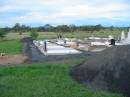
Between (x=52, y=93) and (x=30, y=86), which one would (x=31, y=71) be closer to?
(x=30, y=86)

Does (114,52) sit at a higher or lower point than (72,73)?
higher

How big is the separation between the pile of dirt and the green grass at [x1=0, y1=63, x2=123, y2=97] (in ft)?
1.52

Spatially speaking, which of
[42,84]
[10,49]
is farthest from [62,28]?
[42,84]

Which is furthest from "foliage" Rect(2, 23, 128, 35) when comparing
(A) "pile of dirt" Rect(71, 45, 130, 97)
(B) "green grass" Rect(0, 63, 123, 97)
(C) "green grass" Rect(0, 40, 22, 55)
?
(A) "pile of dirt" Rect(71, 45, 130, 97)

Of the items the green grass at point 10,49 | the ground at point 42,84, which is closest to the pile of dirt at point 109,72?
the ground at point 42,84

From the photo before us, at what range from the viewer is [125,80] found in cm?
1055

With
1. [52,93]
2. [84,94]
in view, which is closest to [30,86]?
[52,93]

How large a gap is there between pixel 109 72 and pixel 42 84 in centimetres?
265

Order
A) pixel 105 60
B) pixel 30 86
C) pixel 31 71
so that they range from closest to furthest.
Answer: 1. pixel 30 86
2. pixel 105 60
3. pixel 31 71

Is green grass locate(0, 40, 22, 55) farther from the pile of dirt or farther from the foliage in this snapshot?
the foliage

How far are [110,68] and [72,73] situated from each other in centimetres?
291

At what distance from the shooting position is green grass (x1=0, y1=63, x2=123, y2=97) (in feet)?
34.0

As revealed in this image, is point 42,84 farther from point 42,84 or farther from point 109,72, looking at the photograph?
point 109,72

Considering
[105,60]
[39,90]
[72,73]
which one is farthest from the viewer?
[72,73]
